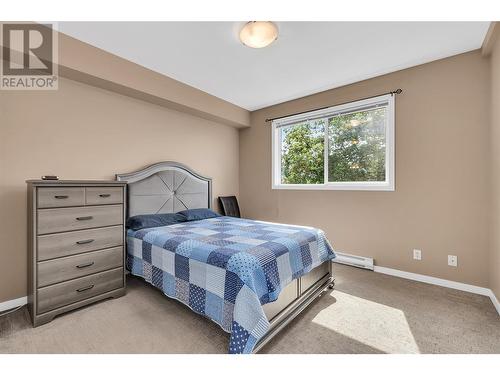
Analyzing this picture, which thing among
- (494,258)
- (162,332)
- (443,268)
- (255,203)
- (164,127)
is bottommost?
(162,332)

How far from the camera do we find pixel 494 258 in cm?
213

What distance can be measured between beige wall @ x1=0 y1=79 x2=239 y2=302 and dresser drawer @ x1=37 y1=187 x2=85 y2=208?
22.7 inches

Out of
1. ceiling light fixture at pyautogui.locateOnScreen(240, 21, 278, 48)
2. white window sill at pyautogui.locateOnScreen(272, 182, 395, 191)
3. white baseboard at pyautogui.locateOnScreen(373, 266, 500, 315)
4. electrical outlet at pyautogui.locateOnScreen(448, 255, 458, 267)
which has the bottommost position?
white baseboard at pyautogui.locateOnScreen(373, 266, 500, 315)

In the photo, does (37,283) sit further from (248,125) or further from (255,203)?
(248,125)

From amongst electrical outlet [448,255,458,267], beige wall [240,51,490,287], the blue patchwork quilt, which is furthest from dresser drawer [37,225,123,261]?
electrical outlet [448,255,458,267]

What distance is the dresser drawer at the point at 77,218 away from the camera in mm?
1880

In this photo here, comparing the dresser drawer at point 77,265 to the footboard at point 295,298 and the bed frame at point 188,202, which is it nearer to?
the bed frame at point 188,202

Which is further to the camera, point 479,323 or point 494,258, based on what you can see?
point 494,258

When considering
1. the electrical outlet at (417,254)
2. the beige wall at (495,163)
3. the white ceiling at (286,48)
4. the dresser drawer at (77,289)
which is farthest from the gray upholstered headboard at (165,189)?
the beige wall at (495,163)

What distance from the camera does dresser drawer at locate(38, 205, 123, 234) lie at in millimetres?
1880

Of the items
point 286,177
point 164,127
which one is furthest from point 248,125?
point 164,127

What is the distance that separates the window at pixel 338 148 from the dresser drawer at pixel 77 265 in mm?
2660

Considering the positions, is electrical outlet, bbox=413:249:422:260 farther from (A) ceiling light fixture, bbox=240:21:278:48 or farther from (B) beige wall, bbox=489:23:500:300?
(A) ceiling light fixture, bbox=240:21:278:48
